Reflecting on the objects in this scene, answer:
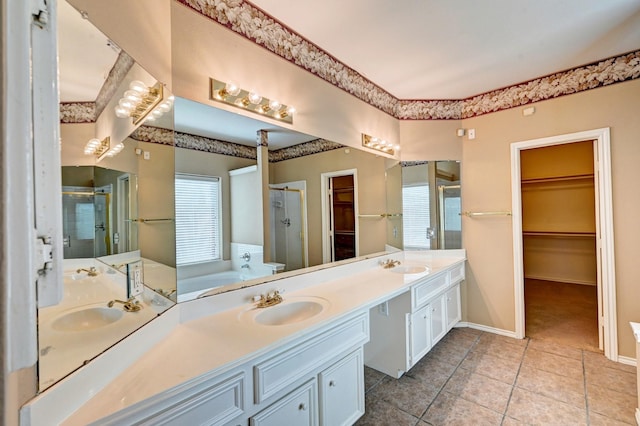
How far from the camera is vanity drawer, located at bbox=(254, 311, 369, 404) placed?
44.1 inches

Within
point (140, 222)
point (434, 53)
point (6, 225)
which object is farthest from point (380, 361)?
point (434, 53)

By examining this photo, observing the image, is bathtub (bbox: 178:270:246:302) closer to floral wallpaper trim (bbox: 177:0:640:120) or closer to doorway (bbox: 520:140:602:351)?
floral wallpaper trim (bbox: 177:0:640:120)

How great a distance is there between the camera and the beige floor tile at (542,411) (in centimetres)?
175

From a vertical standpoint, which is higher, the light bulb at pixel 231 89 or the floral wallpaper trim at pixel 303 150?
the light bulb at pixel 231 89

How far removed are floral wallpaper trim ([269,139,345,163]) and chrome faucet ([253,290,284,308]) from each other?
888mm

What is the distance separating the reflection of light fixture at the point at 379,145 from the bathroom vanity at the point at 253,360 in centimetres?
125

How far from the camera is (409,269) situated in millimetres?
2664

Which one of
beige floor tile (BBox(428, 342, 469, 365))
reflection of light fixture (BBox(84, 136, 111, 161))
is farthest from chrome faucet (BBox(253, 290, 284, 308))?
beige floor tile (BBox(428, 342, 469, 365))

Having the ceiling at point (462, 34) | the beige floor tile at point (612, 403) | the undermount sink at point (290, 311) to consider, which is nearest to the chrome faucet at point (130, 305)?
the undermount sink at point (290, 311)

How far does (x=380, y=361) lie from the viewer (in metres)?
2.28

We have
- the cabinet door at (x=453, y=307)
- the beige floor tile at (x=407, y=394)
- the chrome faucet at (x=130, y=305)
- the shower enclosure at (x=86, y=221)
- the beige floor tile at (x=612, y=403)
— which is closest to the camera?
the shower enclosure at (x=86, y=221)

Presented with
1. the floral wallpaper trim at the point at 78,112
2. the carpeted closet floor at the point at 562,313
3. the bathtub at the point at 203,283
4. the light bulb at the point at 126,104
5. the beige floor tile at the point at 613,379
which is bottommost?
the beige floor tile at the point at 613,379

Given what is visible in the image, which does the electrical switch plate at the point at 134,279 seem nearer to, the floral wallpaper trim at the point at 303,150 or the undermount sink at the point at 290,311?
the undermount sink at the point at 290,311

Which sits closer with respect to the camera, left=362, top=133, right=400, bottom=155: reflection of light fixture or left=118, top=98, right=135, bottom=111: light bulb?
left=118, top=98, right=135, bottom=111: light bulb
